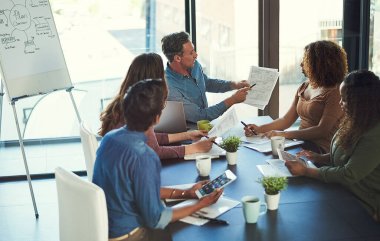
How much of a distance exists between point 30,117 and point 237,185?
3355mm

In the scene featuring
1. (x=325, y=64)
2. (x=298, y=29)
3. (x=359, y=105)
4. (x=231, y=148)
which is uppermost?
(x=298, y=29)

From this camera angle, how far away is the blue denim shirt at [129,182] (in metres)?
2.01

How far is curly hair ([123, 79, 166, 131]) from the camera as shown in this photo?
6.78 ft

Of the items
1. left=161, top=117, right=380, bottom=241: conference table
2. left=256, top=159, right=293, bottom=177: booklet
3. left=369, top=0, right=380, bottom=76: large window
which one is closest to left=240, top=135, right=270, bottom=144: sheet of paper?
left=256, top=159, right=293, bottom=177: booklet

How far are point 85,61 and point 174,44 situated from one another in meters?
1.71

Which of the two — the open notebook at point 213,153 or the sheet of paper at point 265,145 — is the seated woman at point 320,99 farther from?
the open notebook at point 213,153

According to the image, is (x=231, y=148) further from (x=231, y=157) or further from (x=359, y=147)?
(x=359, y=147)

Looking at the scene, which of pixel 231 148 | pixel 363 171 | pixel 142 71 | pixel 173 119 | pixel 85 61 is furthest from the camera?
pixel 85 61

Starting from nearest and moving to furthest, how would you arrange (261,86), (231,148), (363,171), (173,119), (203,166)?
1. (363,171)
2. (203,166)
3. (231,148)
4. (173,119)
5. (261,86)

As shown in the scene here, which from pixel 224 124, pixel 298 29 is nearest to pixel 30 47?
pixel 224 124

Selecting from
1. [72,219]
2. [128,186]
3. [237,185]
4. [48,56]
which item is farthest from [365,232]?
[48,56]

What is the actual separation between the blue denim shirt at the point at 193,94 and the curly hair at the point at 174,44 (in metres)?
0.09

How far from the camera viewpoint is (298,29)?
16.3 ft

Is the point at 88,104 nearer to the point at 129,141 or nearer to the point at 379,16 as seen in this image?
the point at 379,16
